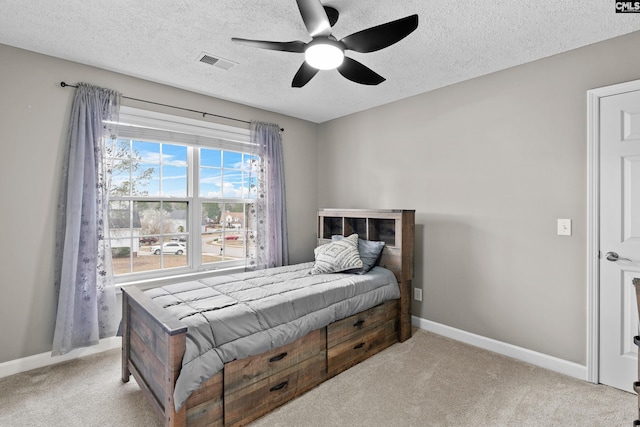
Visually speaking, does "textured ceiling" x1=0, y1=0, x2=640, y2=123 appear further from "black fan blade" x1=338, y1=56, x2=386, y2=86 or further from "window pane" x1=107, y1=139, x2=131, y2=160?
"window pane" x1=107, y1=139, x2=131, y2=160

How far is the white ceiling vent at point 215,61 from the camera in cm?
253

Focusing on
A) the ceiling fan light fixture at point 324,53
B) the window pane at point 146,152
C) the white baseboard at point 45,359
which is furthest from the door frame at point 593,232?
the white baseboard at point 45,359

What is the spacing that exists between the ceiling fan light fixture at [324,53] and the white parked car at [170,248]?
2381 mm

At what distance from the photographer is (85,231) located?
2637mm

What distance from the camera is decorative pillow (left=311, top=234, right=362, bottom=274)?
2.98 m

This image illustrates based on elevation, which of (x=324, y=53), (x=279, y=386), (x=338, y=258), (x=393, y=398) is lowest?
(x=393, y=398)

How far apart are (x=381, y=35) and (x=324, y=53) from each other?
34cm

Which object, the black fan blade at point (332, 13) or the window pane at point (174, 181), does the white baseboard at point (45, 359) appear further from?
the black fan blade at point (332, 13)

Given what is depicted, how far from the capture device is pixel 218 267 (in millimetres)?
3641

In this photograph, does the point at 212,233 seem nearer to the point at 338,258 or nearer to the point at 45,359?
the point at 338,258

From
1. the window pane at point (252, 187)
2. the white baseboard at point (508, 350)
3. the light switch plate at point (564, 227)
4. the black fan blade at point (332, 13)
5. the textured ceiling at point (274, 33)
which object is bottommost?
the white baseboard at point (508, 350)

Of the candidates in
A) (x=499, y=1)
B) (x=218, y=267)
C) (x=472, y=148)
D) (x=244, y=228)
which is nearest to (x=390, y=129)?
(x=472, y=148)

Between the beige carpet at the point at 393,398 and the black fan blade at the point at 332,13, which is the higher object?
the black fan blade at the point at 332,13

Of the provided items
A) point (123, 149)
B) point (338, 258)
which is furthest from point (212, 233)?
point (338, 258)
